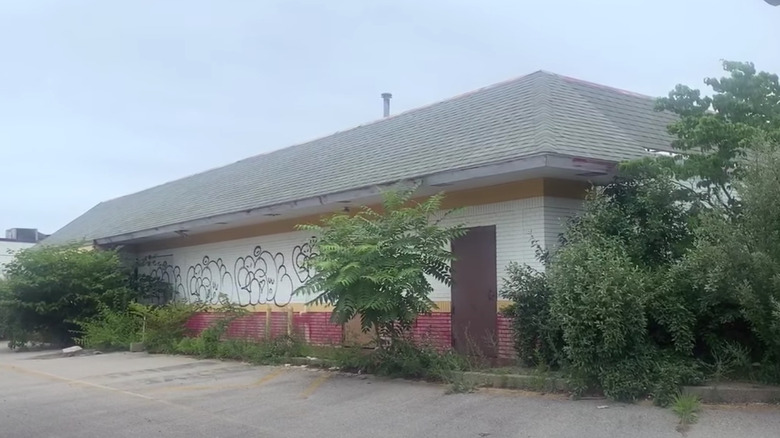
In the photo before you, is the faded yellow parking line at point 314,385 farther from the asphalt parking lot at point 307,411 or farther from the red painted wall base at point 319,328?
the red painted wall base at point 319,328

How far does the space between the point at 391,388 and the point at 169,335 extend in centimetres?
970

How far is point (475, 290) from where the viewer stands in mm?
13688

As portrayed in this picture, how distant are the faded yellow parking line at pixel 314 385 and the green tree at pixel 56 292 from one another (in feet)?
38.0

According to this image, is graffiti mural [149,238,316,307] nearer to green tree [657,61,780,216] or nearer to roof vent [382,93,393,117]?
green tree [657,61,780,216]

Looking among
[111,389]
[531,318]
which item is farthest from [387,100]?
[531,318]

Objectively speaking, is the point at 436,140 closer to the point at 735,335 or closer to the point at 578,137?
the point at 578,137

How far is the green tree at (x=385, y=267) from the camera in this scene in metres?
11.8

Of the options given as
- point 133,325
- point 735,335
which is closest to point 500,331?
point 735,335

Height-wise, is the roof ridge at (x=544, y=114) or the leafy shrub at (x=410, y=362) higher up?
the roof ridge at (x=544, y=114)

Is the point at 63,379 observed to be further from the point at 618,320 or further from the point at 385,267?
the point at 618,320

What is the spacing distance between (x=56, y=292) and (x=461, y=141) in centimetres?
1371

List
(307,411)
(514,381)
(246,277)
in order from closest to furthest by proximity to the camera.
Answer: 1. (307,411)
2. (514,381)
3. (246,277)

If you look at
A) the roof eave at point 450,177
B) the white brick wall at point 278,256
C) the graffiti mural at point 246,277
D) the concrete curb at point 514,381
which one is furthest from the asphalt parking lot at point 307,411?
the graffiti mural at point 246,277

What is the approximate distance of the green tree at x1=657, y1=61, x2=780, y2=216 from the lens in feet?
34.5
